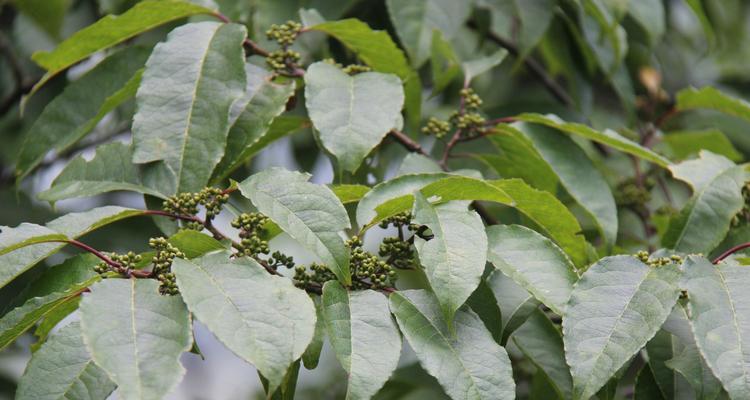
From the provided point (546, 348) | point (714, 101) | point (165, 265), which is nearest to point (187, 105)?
point (165, 265)

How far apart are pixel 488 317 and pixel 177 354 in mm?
453

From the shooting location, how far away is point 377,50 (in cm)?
171

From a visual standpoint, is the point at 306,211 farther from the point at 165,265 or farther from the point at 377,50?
the point at 377,50

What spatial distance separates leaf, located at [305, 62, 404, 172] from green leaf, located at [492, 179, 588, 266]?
8.2 inches

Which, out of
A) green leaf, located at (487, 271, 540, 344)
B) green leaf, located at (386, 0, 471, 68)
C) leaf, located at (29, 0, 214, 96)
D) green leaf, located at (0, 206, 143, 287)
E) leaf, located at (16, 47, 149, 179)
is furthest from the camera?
green leaf, located at (386, 0, 471, 68)

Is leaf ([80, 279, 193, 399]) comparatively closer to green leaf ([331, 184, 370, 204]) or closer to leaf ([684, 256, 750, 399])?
green leaf ([331, 184, 370, 204])

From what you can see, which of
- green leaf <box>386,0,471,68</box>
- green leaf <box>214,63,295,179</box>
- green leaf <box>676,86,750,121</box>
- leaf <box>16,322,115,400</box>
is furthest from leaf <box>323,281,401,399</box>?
green leaf <box>676,86,750,121</box>

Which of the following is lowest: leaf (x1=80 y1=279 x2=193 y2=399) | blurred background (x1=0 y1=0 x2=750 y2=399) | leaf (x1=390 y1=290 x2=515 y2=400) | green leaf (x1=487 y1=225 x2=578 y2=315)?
blurred background (x1=0 y1=0 x2=750 y2=399)

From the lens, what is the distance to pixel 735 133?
2.64 metres

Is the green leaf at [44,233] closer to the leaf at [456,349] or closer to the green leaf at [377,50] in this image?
the leaf at [456,349]

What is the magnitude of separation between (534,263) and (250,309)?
0.40m

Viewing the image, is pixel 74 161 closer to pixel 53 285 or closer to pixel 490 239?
pixel 53 285

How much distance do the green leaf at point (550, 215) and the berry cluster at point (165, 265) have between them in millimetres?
453

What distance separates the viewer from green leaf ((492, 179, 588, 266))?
1359 mm
